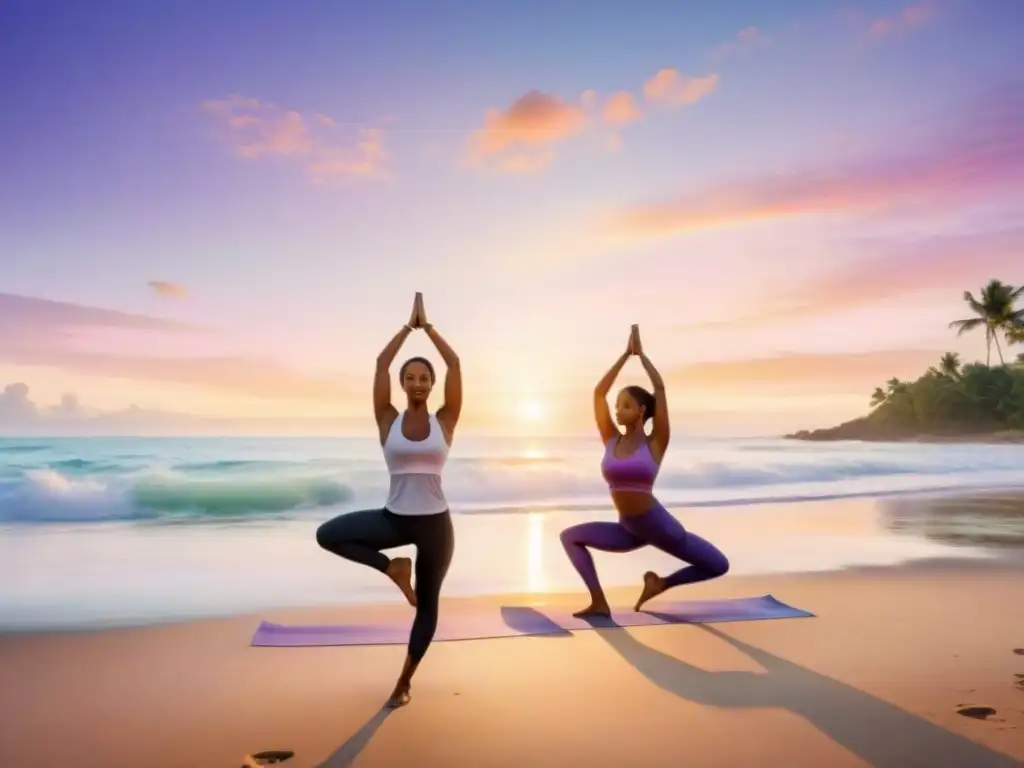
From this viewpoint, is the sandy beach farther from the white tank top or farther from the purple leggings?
the white tank top

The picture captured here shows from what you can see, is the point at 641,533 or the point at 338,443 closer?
the point at 641,533

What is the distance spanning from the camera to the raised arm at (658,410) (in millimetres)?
5488

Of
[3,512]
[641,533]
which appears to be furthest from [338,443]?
[641,533]

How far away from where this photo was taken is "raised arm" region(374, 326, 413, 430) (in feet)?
13.6

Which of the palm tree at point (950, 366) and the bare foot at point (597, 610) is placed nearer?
the bare foot at point (597, 610)

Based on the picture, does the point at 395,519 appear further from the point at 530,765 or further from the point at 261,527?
the point at 261,527

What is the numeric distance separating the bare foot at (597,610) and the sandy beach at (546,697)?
32 centimetres

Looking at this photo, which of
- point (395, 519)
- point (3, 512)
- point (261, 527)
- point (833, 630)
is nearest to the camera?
point (395, 519)

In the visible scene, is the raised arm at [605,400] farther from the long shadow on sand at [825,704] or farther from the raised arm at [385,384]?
the raised arm at [385,384]

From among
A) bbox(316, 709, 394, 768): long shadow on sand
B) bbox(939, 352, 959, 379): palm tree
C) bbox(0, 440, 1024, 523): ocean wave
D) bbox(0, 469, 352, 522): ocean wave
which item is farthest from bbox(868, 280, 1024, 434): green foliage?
bbox(316, 709, 394, 768): long shadow on sand

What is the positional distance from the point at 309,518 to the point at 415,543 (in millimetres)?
8277

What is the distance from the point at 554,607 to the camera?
5.84 metres

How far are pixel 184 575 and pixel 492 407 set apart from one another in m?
25.3

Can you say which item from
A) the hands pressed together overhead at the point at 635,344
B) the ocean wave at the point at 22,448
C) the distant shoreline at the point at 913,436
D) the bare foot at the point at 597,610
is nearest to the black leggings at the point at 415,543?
the bare foot at the point at 597,610
